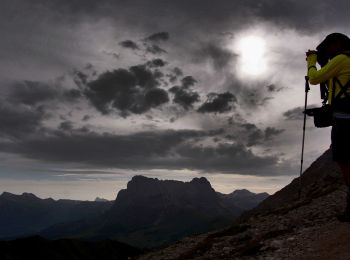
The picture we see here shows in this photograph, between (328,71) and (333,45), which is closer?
(328,71)

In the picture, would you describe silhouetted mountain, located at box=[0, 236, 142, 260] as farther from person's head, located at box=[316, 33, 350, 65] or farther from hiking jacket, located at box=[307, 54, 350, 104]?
hiking jacket, located at box=[307, 54, 350, 104]

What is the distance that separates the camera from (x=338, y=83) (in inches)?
422

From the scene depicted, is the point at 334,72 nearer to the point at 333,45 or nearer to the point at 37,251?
the point at 333,45

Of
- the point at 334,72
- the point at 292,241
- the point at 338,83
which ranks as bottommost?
the point at 292,241

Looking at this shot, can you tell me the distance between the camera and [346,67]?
34.4 ft

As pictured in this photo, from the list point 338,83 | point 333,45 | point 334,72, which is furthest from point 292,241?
point 333,45

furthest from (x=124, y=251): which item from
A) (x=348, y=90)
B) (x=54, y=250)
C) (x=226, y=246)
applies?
(x=348, y=90)

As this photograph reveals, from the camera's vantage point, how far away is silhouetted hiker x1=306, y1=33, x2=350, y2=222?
10500 millimetres

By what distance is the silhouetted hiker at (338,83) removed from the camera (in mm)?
10500

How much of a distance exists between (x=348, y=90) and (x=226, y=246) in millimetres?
12511

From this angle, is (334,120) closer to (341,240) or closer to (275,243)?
(341,240)

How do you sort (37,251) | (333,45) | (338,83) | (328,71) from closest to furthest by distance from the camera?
1. (328,71)
2. (338,83)
3. (333,45)
4. (37,251)

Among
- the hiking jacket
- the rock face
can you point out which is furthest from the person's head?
A: the rock face

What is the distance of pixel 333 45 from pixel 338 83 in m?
1.07
